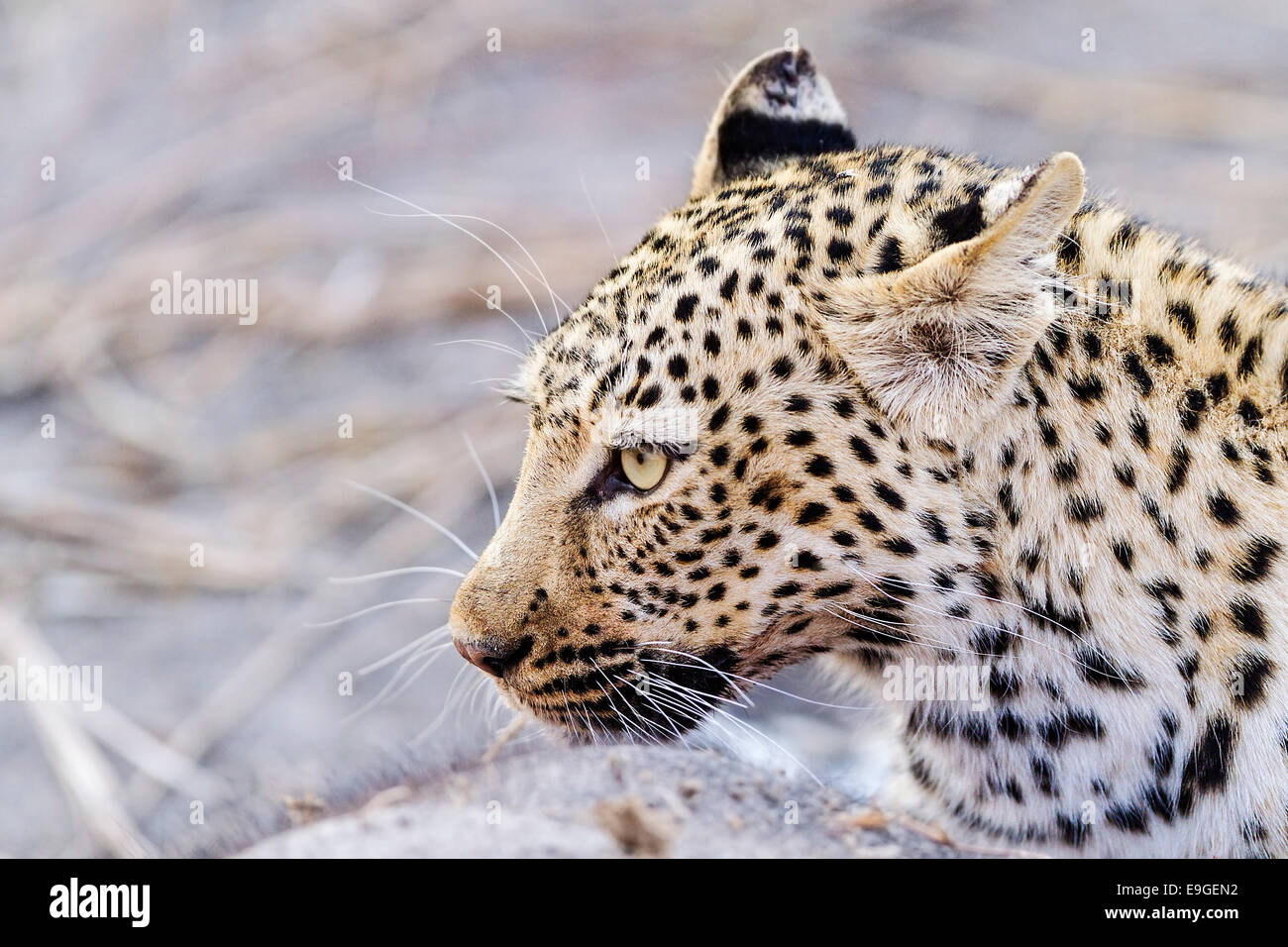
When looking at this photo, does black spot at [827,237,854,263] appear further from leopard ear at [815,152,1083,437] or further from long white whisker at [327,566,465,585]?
long white whisker at [327,566,465,585]

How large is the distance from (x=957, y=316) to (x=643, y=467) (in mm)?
708

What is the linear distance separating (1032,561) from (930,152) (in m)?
1.04

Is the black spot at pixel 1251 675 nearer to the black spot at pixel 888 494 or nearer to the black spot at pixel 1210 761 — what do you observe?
the black spot at pixel 1210 761

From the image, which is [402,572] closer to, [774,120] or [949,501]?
[774,120]

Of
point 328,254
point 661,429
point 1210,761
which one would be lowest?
point 1210,761

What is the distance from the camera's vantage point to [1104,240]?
263 cm

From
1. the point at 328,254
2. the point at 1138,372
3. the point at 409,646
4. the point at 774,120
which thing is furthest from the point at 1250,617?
the point at 328,254

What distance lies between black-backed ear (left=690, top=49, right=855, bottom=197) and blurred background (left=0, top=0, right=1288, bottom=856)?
166 cm

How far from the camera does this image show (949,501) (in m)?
2.44

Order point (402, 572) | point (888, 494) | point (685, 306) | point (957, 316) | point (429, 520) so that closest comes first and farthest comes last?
1. point (957, 316)
2. point (888, 494)
3. point (685, 306)
4. point (429, 520)
5. point (402, 572)

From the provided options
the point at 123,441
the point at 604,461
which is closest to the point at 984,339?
the point at 604,461

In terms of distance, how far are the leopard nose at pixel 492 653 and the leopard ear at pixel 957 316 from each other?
36.6 inches

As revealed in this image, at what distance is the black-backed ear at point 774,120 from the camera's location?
3.25 meters

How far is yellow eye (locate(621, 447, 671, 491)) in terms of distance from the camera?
2557mm
